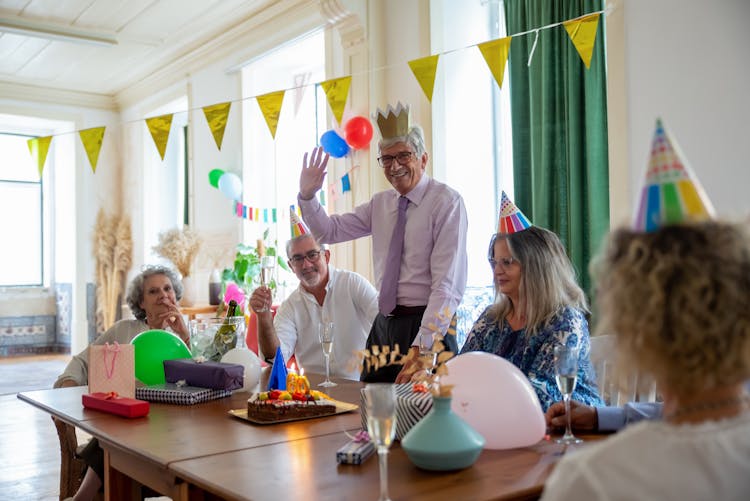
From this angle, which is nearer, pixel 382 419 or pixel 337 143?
pixel 382 419

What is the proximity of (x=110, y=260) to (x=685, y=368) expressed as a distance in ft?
27.4

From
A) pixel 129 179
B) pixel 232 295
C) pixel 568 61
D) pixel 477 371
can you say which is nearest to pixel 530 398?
pixel 477 371

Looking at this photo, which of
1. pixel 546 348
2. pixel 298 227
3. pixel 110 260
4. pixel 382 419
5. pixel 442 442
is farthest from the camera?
pixel 110 260

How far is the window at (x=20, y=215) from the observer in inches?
364

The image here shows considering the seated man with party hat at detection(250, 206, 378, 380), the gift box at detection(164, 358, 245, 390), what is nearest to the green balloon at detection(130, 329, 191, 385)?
the gift box at detection(164, 358, 245, 390)

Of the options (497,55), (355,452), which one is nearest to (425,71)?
(497,55)

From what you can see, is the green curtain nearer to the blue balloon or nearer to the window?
the blue balloon

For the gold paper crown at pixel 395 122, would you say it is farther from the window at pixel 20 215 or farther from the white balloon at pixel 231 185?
the window at pixel 20 215

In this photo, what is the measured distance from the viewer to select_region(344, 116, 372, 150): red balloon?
457 cm

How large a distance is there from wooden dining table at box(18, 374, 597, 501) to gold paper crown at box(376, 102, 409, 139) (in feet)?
4.07

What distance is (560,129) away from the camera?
3605mm

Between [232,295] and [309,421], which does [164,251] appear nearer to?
[232,295]

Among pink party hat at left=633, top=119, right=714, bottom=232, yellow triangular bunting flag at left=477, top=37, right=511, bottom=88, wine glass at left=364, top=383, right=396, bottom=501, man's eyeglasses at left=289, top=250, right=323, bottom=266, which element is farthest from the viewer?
yellow triangular bunting flag at left=477, top=37, right=511, bottom=88

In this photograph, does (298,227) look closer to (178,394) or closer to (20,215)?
(178,394)
